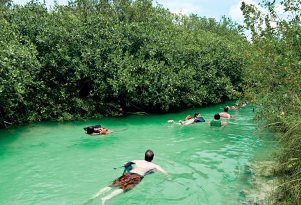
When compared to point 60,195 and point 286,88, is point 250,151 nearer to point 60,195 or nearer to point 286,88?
point 286,88

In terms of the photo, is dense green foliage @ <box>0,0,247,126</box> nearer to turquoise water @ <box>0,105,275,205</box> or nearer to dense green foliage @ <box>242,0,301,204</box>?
turquoise water @ <box>0,105,275,205</box>

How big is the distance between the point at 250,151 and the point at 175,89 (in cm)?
949

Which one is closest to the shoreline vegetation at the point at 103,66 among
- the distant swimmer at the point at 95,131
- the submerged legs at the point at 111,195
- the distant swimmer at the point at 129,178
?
the distant swimmer at the point at 95,131

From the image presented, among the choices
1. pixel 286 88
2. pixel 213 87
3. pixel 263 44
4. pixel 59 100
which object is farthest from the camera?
pixel 213 87

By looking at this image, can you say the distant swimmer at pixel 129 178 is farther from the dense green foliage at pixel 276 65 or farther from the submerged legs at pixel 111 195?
the dense green foliage at pixel 276 65

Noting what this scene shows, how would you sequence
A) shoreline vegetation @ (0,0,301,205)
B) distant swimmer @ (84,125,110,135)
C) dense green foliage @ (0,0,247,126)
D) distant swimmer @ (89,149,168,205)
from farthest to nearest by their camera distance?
dense green foliage @ (0,0,247,126) < distant swimmer @ (84,125,110,135) < shoreline vegetation @ (0,0,301,205) < distant swimmer @ (89,149,168,205)

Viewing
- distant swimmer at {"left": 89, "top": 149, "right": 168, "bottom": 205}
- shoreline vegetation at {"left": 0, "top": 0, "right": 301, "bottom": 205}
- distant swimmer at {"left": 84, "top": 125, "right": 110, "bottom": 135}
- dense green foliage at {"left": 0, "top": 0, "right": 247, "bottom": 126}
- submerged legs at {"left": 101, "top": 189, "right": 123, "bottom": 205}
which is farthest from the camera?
dense green foliage at {"left": 0, "top": 0, "right": 247, "bottom": 126}

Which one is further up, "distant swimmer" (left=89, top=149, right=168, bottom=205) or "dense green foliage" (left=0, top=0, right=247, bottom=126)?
"dense green foliage" (left=0, top=0, right=247, bottom=126)

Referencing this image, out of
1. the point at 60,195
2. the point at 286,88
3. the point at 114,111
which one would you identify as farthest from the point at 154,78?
the point at 60,195

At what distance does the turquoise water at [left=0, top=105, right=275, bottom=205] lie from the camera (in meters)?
9.77

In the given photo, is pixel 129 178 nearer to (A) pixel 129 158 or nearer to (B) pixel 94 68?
(A) pixel 129 158

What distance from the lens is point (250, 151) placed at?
48.1 feet

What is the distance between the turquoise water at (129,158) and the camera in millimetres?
9773

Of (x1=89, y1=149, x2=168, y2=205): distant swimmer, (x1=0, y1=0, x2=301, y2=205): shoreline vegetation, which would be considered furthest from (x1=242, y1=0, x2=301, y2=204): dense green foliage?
(x1=89, y1=149, x2=168, y2=205): distant swimmer
